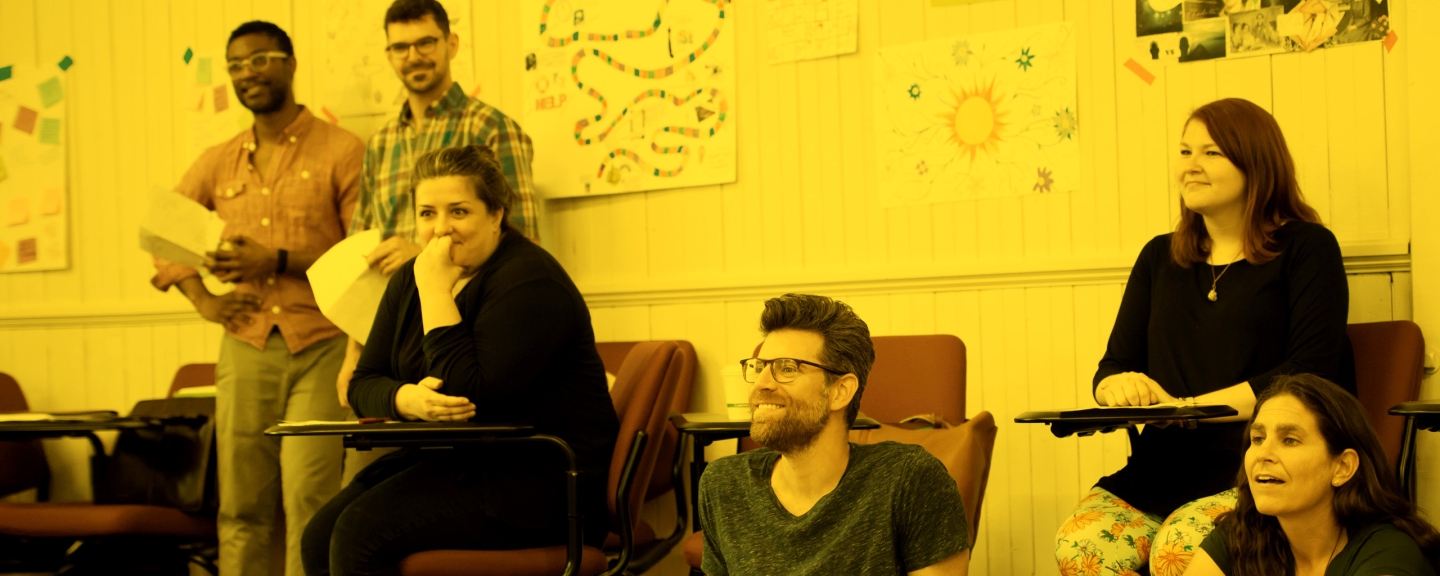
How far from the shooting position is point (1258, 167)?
8.45 feet

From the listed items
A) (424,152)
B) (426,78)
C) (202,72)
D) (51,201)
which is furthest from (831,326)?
(51,201)

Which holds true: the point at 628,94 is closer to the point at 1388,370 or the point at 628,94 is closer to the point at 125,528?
the point at 125,528

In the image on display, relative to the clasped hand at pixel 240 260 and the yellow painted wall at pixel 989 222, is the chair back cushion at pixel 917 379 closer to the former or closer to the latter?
the yellow painted wall at pixel 989 222

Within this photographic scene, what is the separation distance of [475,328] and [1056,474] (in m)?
1.67

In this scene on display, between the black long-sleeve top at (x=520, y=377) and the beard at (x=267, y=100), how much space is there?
1340 mm

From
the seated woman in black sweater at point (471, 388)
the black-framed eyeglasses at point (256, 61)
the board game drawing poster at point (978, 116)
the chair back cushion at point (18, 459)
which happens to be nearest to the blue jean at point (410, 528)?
the seated woman in black sweater at point (471, 388)

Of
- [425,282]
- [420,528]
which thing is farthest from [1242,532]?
[425,282]

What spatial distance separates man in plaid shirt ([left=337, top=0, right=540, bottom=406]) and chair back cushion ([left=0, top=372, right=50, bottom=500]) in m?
1.41

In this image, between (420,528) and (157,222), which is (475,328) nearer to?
(420,528)

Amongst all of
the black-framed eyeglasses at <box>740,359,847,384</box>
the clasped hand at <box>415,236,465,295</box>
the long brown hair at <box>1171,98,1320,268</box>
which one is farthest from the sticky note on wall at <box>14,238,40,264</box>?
the long brown hair at <box>1171,98,1320,268</box>

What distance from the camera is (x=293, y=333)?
3.74 m

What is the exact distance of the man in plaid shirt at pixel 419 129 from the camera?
11.9 feet

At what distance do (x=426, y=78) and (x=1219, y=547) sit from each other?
2.69 metres

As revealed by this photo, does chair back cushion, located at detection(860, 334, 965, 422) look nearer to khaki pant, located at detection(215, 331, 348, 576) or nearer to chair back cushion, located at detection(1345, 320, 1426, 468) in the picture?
chair back cushion, located at detection(1345, 320, 1426, 468)
